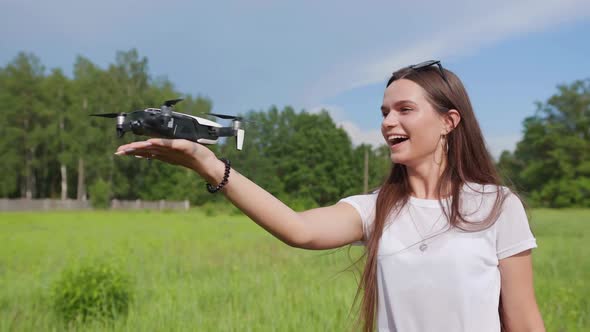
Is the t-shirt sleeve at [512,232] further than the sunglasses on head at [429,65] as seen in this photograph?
No

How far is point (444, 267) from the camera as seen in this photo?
1.80m

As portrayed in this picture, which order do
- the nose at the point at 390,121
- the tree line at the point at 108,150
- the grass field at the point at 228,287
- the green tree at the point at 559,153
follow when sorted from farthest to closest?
1. the green tree at the point at 559,153
2. the tree line at the point at 108,150
3. the grass field at the point at 228,287
4. the nose at the point at 390,121

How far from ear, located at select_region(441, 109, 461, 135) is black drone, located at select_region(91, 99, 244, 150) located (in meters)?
0.88

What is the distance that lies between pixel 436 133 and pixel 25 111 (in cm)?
4188

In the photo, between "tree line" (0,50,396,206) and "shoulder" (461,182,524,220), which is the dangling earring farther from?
"tree line" (0,50,396,206)

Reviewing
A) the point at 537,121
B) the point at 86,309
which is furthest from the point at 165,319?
the point at 537,121

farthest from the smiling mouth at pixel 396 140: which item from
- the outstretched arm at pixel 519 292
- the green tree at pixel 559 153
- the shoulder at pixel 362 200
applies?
the green tree at pixel 559 153

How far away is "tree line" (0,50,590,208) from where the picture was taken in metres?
37.8

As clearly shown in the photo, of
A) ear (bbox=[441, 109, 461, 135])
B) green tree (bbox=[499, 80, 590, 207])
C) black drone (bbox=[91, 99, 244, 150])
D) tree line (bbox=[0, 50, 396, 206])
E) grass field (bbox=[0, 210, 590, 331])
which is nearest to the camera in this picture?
black drone (bbox=[91, 99, 244, 150])

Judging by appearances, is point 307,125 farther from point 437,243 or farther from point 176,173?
point 437,243

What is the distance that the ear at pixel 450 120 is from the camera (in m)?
2.00

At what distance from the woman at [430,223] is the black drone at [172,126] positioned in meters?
0.13

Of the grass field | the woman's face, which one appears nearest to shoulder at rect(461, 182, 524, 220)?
the woman's face

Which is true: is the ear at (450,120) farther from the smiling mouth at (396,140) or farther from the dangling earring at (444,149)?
the smiling mouth at (396,140)
